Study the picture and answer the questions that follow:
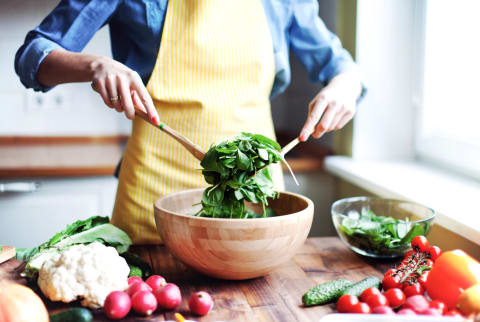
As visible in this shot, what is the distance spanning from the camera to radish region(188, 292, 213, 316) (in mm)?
831

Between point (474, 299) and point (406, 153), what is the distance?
1.24 metres

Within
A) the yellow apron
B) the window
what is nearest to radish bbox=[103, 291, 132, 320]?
the yellow apron

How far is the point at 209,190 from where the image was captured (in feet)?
3.34

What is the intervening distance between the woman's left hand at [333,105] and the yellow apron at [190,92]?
0.62ft

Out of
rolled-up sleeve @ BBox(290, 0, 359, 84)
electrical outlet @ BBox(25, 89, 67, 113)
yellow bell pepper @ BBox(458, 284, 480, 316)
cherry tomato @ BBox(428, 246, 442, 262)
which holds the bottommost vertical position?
cherry tomato @ BBox(428, 246, 442, 262)

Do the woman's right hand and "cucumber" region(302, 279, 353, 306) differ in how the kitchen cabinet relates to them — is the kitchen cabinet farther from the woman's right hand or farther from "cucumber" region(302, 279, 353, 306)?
"cucumber" region(302, 279, 353, 306)

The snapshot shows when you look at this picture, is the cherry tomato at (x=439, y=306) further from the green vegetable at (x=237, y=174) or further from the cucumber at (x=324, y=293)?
the green vegetable at (x=237, y=174)

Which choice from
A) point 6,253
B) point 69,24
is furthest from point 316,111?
point 6,253

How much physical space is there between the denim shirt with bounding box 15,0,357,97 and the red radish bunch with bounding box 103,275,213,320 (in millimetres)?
608

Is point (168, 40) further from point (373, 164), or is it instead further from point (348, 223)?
point (373, 164)

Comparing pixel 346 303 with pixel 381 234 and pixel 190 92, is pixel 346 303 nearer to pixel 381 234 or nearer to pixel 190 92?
pixel 381 234

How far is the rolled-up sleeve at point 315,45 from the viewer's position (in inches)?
55.4

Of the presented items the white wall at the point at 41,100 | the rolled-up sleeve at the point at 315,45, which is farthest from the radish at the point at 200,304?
the white wall at the point at 41,100

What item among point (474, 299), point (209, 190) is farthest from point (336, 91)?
point (474, 299)
